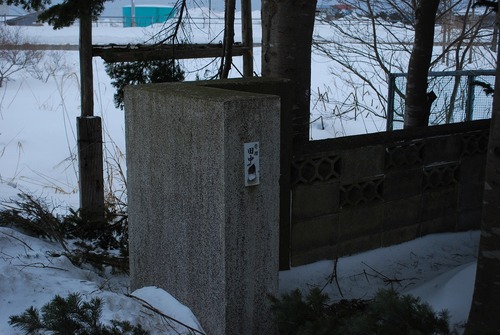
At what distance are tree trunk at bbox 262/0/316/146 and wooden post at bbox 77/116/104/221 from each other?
1953 millimetres

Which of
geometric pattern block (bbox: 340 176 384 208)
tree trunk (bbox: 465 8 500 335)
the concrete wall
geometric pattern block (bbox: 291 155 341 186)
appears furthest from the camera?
geometric pattern block (bbox: 340 176 384 208)

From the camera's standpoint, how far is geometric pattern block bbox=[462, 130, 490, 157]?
17.9 ft

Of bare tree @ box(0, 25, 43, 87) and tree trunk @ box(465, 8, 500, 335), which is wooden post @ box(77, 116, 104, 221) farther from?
bare tree @ box(0, 25, 43, 87)

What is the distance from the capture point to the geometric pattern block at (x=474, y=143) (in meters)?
5.46

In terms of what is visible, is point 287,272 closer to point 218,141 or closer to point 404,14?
point 218,141

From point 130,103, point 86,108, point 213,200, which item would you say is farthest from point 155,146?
point 86,108

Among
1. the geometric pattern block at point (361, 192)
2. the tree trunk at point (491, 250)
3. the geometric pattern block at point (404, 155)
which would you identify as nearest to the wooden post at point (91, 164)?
the geometric pattern block at point (361, 192)

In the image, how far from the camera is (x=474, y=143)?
18.1 feet

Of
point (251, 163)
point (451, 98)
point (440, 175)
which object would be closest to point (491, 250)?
point (251, 163)

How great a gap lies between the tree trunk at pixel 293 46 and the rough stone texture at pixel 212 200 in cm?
100

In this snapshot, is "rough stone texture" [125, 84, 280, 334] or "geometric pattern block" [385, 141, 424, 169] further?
"geometric pattern block" [385, 141, 424, 169]

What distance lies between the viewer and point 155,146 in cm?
407

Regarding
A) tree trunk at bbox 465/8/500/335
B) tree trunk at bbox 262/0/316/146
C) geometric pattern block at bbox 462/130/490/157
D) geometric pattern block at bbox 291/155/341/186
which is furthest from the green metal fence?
tree trunk at bbox 465/8/500/335

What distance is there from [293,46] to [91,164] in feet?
7.72
